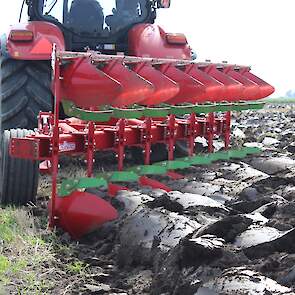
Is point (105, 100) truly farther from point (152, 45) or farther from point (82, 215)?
→ point (152, 45)

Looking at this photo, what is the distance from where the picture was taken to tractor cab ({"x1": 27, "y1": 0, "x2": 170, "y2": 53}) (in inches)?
265

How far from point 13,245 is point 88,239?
0.55m

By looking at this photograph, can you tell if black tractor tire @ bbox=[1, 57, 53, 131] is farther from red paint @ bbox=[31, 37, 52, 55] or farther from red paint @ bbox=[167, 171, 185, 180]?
red paint @ bbox=[167, 171, 185, 180]

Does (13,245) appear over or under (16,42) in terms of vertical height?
under

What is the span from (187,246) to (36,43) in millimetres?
3537

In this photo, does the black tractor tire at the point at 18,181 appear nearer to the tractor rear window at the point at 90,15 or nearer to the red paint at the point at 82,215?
the red paint at the point at 82,215

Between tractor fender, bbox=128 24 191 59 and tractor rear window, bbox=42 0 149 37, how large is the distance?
Answer: 18cm

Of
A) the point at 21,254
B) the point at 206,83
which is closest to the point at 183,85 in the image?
the point at 206,83

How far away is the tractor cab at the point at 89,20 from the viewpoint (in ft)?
22.1

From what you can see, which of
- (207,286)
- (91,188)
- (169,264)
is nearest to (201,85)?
(91,188)

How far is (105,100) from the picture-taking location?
4.07 metres

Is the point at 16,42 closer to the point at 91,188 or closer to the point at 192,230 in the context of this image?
the point at 91,188

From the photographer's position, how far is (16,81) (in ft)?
19.4

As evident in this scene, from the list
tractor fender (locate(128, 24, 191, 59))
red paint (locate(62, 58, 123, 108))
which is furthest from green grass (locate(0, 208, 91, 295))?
tractor fender (locate(128, 24, 191, 59))
